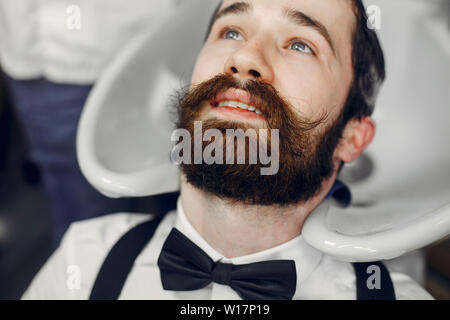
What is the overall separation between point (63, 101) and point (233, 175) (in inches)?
27.3

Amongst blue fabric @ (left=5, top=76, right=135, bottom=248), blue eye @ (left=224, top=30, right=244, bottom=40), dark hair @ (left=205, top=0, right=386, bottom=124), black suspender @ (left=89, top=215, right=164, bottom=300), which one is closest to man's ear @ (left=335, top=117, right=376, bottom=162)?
dark hair @ (left=205, top=0, right=386, bottom=124)

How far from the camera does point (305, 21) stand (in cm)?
79

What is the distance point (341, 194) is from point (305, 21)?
14.5 inches

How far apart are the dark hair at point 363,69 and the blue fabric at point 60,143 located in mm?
722

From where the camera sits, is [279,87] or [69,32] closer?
[279,87]

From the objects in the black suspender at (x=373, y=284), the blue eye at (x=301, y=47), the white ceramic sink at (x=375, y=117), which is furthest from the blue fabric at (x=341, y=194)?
the blue eye at (x=301, y=47)

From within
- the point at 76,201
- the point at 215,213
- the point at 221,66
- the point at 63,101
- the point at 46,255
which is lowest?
the point at 46,255

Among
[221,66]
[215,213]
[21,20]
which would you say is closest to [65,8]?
[21,20]

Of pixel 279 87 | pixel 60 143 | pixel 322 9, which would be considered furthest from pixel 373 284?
pixel 60 143

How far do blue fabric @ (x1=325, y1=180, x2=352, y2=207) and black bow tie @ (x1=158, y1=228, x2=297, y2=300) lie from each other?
0.21 metres

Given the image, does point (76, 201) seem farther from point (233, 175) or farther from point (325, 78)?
point (325, 78)

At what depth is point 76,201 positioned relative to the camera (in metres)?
1.35

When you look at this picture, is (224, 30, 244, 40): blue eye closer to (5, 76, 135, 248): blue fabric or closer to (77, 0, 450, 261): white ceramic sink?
(77, 0, 450, 261): white ceramic sink

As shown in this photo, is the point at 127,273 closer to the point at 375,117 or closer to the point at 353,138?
the point at 353,138
